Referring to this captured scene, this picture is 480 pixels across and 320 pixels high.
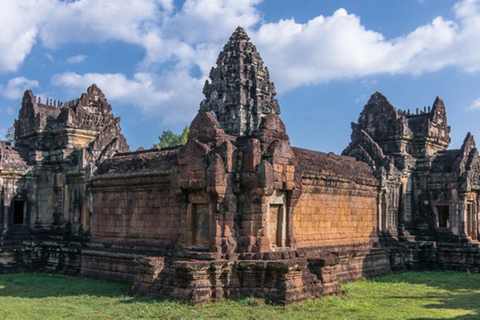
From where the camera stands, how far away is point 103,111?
23562 mm

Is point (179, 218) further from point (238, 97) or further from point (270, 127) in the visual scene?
point (238, 97)

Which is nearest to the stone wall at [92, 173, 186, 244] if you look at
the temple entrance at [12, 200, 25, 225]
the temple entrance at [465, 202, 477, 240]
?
the temple entrance at [12, 200, 25, 225]

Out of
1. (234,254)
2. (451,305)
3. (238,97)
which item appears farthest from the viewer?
(238,97)

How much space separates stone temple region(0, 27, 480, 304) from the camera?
13.0 metres

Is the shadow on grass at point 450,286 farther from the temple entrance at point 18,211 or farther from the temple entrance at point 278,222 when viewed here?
the temple entrance at point 18,211

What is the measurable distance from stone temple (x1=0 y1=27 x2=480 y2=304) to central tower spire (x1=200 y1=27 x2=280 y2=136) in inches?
353

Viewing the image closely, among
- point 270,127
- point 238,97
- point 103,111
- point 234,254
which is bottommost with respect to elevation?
point 234,254

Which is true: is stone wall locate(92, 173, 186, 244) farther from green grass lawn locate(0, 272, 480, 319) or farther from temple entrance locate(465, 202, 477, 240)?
temple entrance locate(465, 202, 477, 240)

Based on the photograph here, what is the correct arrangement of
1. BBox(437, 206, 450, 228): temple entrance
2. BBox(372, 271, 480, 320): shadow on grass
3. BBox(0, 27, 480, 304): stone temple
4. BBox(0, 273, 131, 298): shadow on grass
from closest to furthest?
BBox(0, 27, 480, 304): stone temple → BBox(372, 271, 480, 320): shadow on grass → BBox(0, 273, 131, 298): shadow on grass → BBox(437, 206, 450, 228): temple entrance

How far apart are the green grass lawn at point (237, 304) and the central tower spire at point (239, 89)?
16468mm

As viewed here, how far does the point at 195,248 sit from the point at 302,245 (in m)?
3.48

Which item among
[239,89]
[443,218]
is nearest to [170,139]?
[239,89]

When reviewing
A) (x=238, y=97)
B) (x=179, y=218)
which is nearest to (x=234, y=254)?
(x=179, y=218)

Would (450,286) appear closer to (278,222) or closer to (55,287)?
(278,222)
